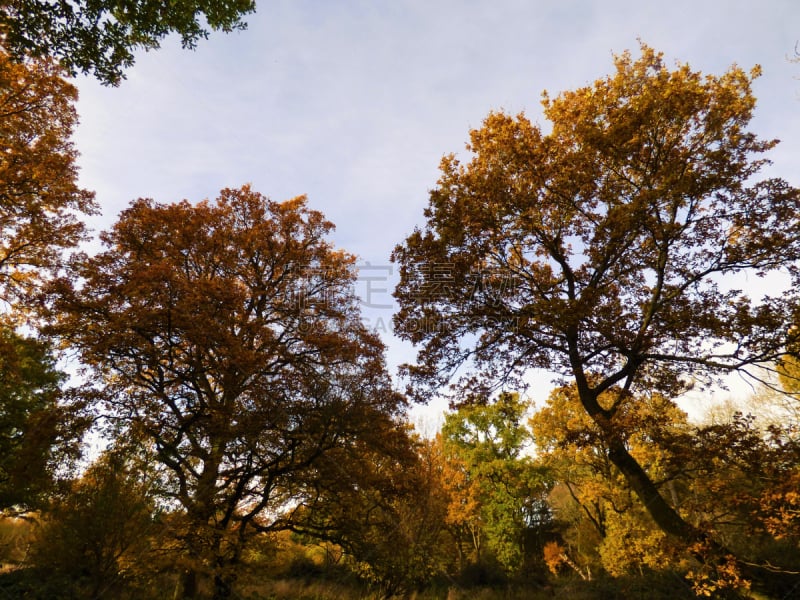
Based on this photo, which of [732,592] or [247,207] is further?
[247,207]

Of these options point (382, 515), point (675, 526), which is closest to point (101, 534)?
point (382, 515)

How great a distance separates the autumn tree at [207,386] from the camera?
402 inches

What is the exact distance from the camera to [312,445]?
10.8 m

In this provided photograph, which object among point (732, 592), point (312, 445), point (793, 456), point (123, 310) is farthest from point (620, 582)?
point (123, 310)

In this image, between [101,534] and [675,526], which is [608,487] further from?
[101,534]

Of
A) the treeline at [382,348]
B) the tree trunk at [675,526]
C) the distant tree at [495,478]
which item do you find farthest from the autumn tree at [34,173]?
the distant tree at [495,478]

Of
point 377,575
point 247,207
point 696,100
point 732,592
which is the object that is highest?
point 247,207

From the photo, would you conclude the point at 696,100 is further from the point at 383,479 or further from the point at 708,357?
the point at 383,479

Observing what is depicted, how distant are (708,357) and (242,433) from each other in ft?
36.8

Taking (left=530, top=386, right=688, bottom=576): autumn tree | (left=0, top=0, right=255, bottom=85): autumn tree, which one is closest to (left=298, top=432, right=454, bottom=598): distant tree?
(left=530, top=386, right=688, bottom=576): autumn tree

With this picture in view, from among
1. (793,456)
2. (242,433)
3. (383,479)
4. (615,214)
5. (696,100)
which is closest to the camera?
(793,456)

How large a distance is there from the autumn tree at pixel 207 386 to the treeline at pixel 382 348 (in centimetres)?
8

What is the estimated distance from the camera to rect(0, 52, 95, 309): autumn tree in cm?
1044

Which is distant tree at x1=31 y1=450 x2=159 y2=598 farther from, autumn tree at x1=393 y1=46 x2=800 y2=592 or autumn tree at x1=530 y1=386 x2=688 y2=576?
autumn tree at x1=530 y1=386 x2=688 y2=576
